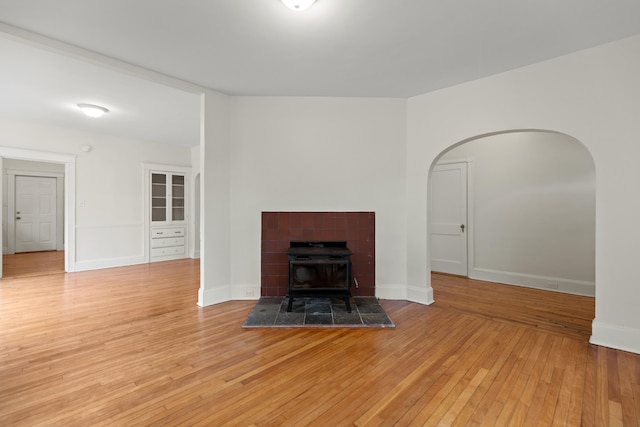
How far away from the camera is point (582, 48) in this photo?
2.49 m

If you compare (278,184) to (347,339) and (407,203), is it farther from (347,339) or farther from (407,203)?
(347,339)

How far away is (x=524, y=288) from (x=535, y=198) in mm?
1310

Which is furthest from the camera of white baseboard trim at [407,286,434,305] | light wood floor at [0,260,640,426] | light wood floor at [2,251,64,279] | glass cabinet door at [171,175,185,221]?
glass cabinet door at [171,175,185,221]

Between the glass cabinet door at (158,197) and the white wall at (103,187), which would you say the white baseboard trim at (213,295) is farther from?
the glass cabinet door at (158,197)

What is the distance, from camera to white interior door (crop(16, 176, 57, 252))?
22.5 feet

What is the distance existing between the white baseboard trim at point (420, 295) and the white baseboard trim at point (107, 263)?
5.29 m

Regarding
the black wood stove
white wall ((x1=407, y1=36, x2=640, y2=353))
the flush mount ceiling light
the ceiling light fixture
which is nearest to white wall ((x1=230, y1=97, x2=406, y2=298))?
the black wood stove

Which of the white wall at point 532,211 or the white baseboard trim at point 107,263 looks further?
the white baseboard trim at point 107,263

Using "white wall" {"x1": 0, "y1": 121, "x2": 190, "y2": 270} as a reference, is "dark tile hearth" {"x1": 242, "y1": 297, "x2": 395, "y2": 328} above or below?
below

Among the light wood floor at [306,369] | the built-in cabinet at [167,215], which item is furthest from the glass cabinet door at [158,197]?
the light wood floor at [306,369]

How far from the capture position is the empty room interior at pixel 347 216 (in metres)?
1.86

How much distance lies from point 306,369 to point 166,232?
5.34m

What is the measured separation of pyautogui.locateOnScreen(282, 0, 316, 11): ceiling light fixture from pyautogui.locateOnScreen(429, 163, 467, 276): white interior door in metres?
3.51

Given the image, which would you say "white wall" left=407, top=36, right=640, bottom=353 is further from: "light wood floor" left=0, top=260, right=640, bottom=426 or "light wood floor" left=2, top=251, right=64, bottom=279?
"light wood floor" left=2, top=251, right=64, bottom=279
